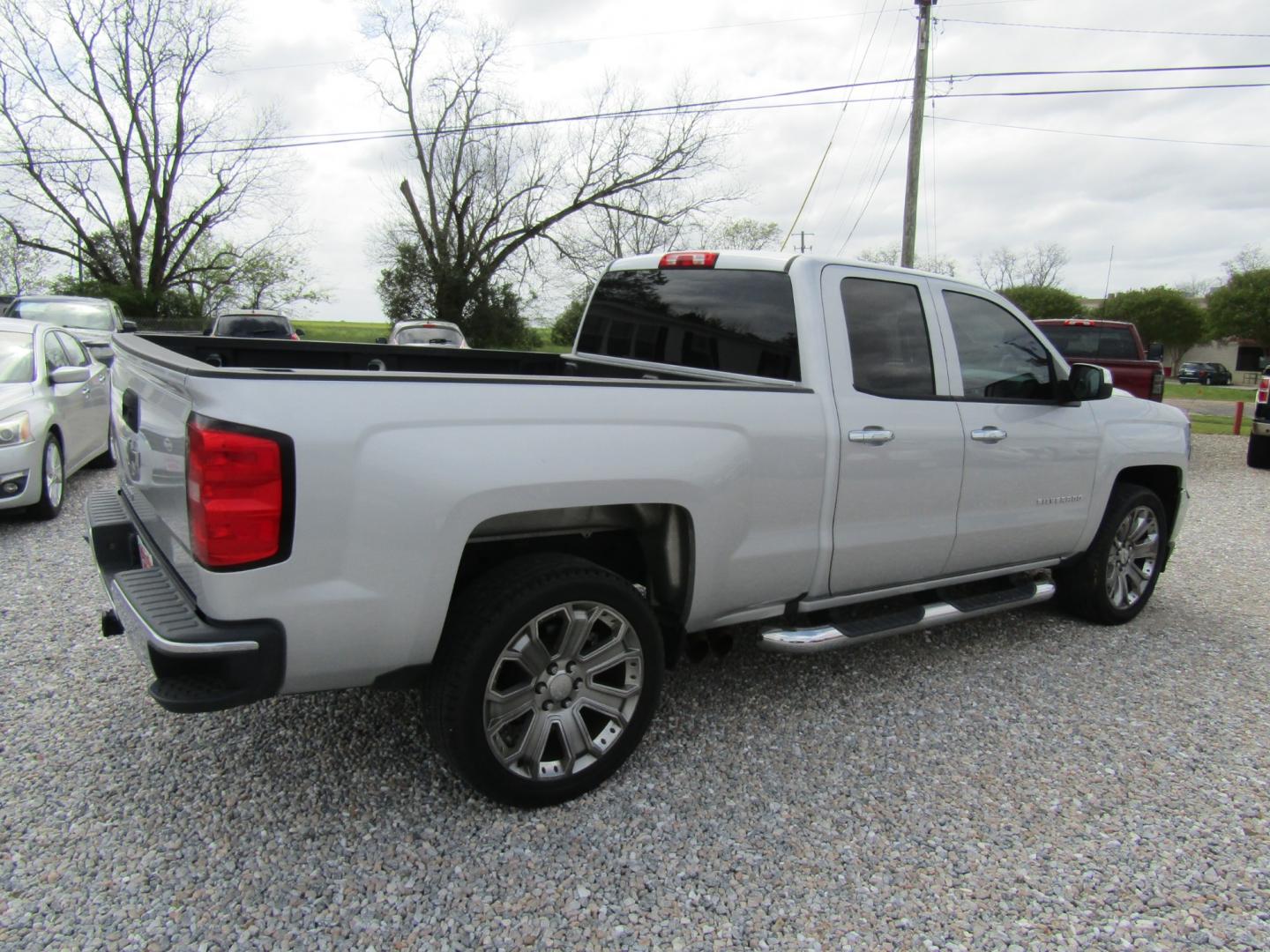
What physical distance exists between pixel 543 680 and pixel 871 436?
161 cm

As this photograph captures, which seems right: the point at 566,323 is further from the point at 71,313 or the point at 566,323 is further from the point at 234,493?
the point at 234,493

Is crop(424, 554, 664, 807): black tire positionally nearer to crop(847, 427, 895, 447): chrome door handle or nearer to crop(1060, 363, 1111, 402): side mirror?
crop(847, 427, 895, 447): chrome door handle

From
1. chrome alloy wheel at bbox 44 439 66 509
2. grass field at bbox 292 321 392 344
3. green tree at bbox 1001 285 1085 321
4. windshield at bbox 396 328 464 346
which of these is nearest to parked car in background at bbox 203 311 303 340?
windshield at bbox 396 328 464 346

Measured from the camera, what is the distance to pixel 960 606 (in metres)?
3.92

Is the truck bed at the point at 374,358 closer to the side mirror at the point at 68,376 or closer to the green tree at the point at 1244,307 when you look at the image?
the side mirror at the point at 68,376

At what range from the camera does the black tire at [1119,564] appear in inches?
184

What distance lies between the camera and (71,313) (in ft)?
46.3

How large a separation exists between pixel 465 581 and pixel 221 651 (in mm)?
910

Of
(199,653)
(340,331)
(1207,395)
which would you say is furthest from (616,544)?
(340,331)

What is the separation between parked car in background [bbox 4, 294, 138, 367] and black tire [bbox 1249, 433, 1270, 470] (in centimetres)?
1621

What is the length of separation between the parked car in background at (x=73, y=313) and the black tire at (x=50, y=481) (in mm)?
7162

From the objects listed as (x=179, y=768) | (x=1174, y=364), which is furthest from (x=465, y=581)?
(x=1174, y=364)

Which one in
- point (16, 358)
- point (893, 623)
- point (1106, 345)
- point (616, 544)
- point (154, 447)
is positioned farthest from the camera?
point (1106, 345)

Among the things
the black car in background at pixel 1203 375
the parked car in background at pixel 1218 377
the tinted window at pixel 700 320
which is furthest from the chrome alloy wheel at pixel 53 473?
the parked car in background at pixel 1218 377
